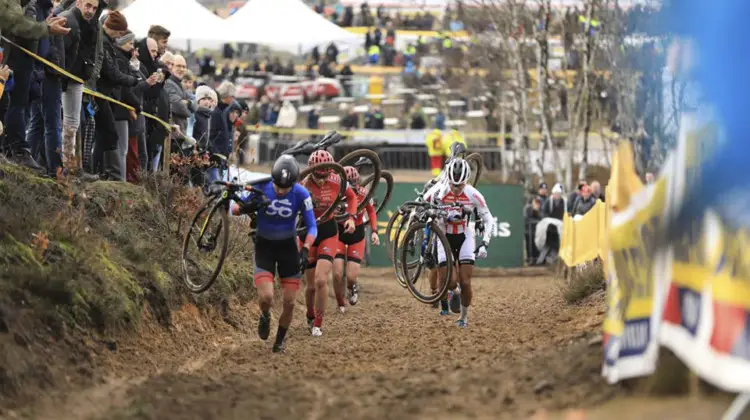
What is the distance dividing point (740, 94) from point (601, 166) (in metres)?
31.1

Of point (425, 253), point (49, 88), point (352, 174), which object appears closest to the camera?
point (49, 88)

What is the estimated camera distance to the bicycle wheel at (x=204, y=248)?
13391 millimetres

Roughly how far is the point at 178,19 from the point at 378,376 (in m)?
15.7

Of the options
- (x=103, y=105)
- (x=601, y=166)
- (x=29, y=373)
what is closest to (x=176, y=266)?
(x=103, y=105)

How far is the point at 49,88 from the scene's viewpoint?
45.2 feet

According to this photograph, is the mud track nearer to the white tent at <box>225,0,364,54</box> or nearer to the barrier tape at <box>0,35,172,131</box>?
the barrier tape at <box>0,35,172,131</box>

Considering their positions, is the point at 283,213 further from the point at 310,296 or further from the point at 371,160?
the point at 371,160

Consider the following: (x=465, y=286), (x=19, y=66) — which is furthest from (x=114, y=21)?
(x=465, y=286)

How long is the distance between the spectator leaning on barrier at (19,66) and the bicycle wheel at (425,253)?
15.9 ft

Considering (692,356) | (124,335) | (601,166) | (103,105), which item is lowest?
(601,166)

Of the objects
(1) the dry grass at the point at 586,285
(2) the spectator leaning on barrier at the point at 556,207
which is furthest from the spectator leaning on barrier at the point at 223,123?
(2) the spectator leaning on barrier at the point at 556,207

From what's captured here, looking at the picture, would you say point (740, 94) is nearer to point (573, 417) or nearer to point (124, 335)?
point (573, 417)

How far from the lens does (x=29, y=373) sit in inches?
414

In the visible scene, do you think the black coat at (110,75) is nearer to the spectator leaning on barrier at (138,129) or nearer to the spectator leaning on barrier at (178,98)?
the spectator leaning on barrier at (138,129)
